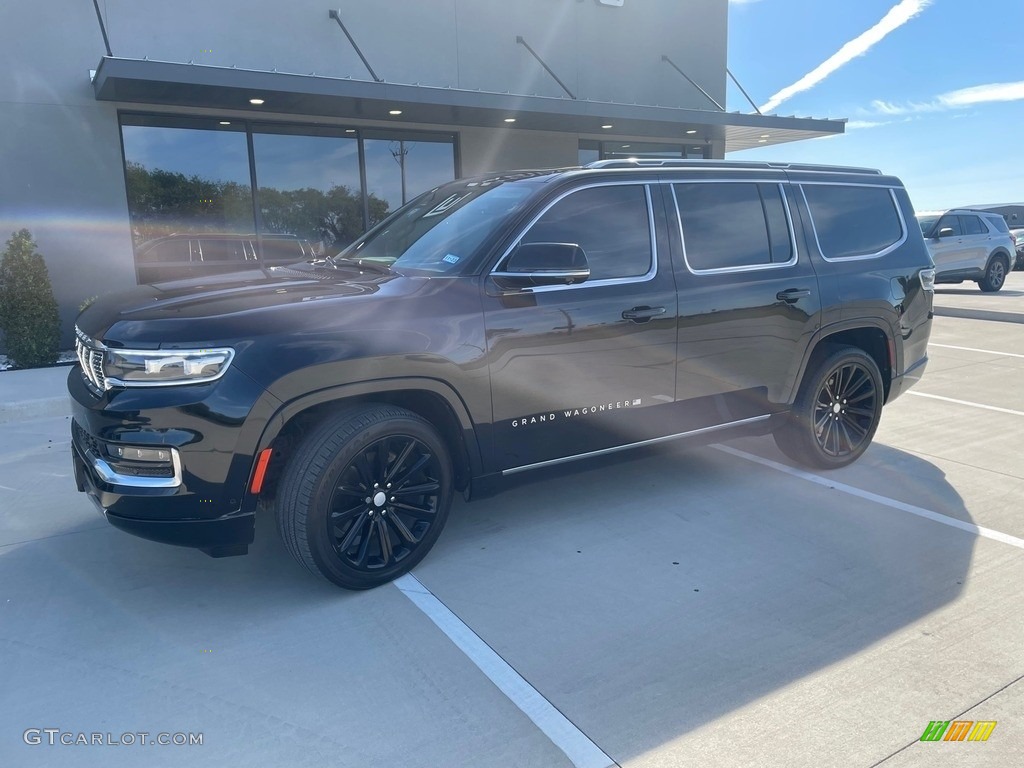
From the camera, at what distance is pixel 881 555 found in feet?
12.8

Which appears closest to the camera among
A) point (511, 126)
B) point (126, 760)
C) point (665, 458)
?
point (126, 760)

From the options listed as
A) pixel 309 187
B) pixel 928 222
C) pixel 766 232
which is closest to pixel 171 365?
pixel 766 232

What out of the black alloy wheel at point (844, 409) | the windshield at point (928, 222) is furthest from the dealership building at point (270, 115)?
the black alloy wheel at point (844, 409)

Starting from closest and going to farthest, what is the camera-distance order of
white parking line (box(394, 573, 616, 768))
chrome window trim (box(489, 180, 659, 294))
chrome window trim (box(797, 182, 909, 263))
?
white parking line (box(394, 573, 616, 768))
chrome window trim (box(489, 180, 659, 294))
chrome window trim (box(797, 182, 909, 263))

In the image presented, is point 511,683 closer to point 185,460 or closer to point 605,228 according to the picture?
point 185,460

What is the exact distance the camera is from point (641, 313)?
4.07 meters

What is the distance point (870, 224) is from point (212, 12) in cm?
925

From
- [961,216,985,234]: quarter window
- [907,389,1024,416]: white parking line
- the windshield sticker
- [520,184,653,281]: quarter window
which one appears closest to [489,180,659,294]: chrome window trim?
[520,184,653,281]: quarter window

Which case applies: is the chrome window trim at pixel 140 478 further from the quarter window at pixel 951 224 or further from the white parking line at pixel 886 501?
the quarter window at pixel 951 224

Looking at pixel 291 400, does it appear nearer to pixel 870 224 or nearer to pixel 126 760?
pixel 126 760

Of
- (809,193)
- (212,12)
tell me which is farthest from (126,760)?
(212,12)
